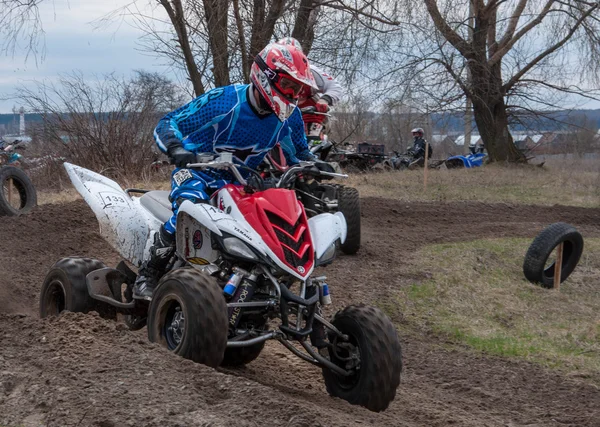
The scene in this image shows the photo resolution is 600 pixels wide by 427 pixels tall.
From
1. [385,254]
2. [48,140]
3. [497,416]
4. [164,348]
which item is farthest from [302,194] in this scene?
[48,140]

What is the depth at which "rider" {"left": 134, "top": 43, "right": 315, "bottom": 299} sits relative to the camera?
4.64m

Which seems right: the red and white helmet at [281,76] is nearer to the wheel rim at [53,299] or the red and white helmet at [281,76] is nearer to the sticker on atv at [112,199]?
the sticker on atv at [112,199]

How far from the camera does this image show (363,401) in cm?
429

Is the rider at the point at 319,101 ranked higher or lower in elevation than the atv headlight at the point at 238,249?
higher

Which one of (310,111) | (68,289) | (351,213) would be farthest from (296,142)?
(310,111)

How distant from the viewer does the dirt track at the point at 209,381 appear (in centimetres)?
326

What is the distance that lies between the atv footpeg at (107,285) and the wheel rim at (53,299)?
1.03 ft

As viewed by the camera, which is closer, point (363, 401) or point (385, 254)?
point (363, 401)

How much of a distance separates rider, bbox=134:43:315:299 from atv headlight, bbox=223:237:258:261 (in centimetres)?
57

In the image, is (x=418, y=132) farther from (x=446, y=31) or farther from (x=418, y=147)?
(x=446, y=31)

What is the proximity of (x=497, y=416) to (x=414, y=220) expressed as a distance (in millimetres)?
8718

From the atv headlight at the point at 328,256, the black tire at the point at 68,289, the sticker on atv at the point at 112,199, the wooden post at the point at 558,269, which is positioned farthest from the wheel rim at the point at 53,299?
the wooden post at the point at 558,269

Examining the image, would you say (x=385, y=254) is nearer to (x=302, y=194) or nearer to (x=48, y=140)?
(x=302, y=194)

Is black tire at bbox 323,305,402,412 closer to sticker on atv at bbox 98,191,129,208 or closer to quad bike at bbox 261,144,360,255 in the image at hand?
quad bike at bbox 261,144,360,255
